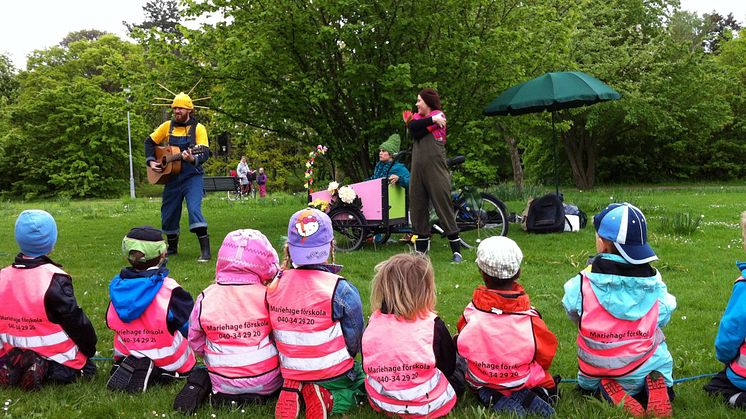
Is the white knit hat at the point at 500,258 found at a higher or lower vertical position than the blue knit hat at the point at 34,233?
lower

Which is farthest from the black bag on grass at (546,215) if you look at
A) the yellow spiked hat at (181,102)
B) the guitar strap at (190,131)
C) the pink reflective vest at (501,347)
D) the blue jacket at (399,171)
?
the pink reflective vest at (501,347)

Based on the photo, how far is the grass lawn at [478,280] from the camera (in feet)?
10.6

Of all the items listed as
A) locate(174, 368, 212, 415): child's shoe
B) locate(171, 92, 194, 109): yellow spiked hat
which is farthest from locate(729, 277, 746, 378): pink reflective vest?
locate(171, 92, 194, 109): yellow spiked hat

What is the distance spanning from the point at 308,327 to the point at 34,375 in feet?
5.67

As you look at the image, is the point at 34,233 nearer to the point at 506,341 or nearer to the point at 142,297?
the point at 142,297

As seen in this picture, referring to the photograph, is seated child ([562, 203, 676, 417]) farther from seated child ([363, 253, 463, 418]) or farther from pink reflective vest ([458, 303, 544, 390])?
seated child ([363, 253, 463, 418])

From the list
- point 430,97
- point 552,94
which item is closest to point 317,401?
point 430,97

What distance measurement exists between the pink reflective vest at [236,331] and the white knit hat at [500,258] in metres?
Result: 1.26

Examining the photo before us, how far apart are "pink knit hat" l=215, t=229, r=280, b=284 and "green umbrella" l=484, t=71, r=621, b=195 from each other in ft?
21.9

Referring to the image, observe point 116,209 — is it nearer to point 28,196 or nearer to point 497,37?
point 497,37

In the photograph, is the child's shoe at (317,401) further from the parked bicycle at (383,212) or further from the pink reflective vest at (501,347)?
the parked bicycle at (383,212)

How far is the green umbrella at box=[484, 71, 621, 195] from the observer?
9.12m

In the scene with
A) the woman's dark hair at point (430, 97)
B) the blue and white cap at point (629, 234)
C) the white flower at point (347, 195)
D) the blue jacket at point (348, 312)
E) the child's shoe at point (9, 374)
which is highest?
the woman's dark hair at point (430, 97)

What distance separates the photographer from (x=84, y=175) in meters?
35.9
